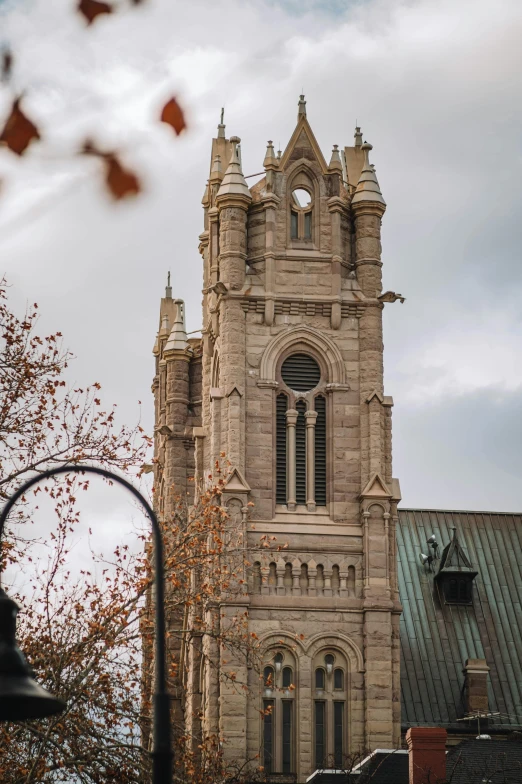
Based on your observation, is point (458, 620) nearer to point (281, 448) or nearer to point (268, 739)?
point (281, 448)

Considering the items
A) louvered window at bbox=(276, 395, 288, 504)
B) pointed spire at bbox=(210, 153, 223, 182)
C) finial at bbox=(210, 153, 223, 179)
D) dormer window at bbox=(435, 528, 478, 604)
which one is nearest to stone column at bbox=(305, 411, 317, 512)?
louvered window at bbox=(276, 395, 288, 504)

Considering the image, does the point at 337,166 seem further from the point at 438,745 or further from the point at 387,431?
the point at 438,745

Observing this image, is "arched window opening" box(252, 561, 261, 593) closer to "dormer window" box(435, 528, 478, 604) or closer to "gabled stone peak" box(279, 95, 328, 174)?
"dormer window" box(435, 528, 478, 604)

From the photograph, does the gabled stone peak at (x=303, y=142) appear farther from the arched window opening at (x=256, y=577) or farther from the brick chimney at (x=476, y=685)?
the brick chimney at (x=476, y=685)

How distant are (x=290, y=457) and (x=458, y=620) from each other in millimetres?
9631

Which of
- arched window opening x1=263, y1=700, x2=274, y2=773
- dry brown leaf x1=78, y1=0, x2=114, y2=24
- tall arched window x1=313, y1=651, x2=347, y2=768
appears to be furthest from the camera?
tall arched window x1=313, y1=651, x2=347, y2=768

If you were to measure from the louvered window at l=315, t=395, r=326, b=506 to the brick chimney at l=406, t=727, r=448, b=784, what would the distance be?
10.2 metres

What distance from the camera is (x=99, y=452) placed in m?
29.8

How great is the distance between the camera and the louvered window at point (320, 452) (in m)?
50.1

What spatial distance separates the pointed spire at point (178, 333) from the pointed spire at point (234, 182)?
9.47m

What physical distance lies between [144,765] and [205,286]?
29781 mm

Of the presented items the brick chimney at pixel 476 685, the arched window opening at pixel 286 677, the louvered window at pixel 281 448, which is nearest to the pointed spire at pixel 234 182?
the louvered window at pixel 281 448

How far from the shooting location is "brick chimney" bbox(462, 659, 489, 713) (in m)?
51.9

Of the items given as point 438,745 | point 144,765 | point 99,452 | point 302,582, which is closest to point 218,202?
point 302,582
